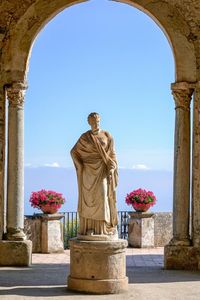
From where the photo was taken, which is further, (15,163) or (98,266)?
(15,163)

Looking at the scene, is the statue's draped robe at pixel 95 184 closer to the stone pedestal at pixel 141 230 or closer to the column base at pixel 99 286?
the column base at pixel 99 286

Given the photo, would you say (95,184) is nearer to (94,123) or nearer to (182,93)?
(94,123)

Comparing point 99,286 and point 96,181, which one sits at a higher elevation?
point 96,181

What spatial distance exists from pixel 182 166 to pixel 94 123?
3.27 meters

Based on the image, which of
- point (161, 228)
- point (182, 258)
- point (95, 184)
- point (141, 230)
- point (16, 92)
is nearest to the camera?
point (95, 184)

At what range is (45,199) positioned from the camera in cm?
1426

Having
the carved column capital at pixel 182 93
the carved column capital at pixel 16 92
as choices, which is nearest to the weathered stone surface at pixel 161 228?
the carved column capital at pixel 182 93

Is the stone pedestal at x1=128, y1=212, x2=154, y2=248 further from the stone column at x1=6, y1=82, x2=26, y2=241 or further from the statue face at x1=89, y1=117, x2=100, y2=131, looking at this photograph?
the statue face at x1=89, y1=117, x2=100, y2=131

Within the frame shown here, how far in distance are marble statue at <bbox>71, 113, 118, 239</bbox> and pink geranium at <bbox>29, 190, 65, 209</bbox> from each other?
5.74 meters

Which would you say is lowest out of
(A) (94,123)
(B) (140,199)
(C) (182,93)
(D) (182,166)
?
(B) (140,199)

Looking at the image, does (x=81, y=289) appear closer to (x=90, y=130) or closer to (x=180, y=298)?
(x=180, y=298)

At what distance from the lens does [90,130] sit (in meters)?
8.78

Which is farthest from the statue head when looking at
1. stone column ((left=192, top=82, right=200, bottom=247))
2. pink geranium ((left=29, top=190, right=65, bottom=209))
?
pink geranium ((left=29, top=190, right=65, bottom=209))

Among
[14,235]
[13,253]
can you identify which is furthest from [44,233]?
[13,253]
